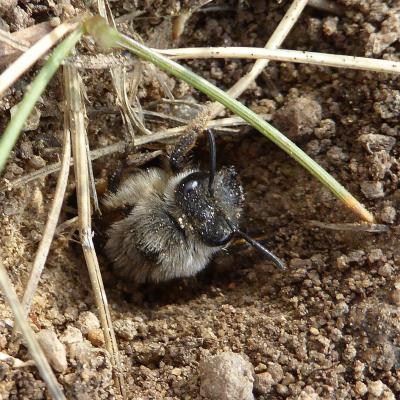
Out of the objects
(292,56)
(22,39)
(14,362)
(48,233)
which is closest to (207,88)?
(292,56)

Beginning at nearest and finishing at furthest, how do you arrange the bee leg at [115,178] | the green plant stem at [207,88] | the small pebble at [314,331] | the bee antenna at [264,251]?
the green plant stem at [207,88] < the small pebble at [314,331] < the bee antenna at [264,251] < the bee leg at [115,178]

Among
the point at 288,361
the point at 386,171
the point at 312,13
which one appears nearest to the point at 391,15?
the point at 312,13

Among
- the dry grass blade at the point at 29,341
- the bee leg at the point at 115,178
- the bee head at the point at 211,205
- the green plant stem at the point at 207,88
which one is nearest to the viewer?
the dry grass blade at the point at 29,341

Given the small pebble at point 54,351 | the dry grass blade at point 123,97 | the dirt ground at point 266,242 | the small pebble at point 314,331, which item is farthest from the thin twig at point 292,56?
the small pebble at point 54,351

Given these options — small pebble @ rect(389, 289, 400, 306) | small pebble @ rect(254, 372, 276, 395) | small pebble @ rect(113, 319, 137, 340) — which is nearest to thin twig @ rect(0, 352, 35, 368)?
small pebble @ rect(113, 319, 137, 340)

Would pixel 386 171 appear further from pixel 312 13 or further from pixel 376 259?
pixel 312 13

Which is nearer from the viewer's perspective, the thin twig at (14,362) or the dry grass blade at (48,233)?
the thin twig at (14,362)

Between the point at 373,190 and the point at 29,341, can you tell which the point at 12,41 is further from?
the point at 373,190

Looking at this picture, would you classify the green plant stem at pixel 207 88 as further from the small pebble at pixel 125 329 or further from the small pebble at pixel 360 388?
the small pebble at pixel 125 329
